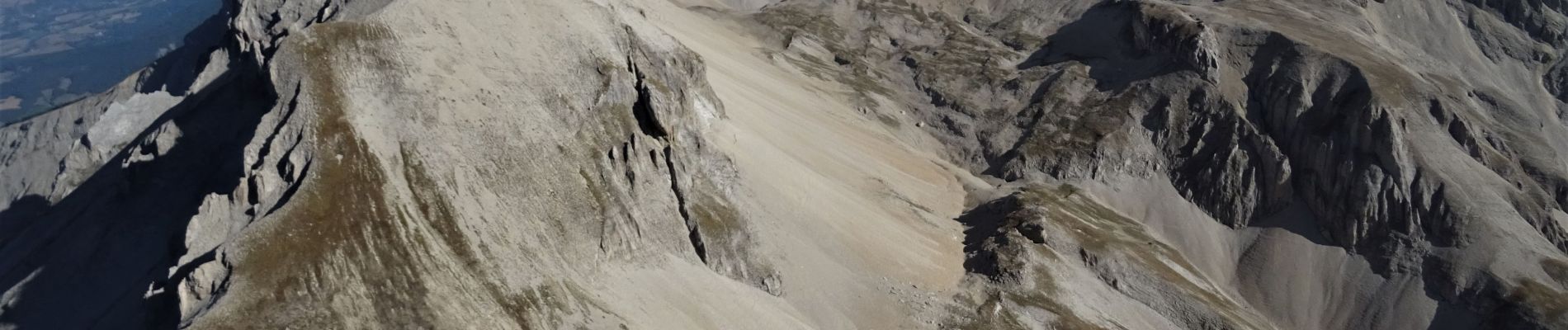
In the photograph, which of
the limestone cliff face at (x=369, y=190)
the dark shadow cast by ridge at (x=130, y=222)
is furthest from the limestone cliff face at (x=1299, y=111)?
the dark shadow cast by ridge at (x=130, y=222)

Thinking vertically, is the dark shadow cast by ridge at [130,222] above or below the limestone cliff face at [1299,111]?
above

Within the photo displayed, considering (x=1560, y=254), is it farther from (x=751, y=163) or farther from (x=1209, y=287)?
(x=751, y=163)

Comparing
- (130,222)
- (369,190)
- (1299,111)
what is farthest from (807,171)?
(1299,111)

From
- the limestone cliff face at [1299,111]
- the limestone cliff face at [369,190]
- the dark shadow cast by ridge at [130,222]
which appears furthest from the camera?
the limestone cliff face at [1299,111]

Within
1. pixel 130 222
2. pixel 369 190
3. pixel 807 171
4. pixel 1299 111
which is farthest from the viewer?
pixel 1299 111

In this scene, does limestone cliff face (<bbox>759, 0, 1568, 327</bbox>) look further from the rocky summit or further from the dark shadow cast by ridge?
the dark shadow cast by ridge

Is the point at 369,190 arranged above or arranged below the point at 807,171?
above

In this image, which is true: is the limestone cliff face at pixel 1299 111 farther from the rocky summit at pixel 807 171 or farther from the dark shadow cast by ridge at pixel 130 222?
the dark shadow cast by ridge at pixel 130 222

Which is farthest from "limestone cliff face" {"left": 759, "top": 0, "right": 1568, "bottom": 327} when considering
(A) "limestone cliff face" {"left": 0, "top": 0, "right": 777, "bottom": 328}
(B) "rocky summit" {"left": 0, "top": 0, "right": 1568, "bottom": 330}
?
(A) "limestone cliff face" {"left": 0, "top": 0, "right": 777, "bottom": 328}

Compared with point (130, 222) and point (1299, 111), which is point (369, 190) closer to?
point (130, 222)
